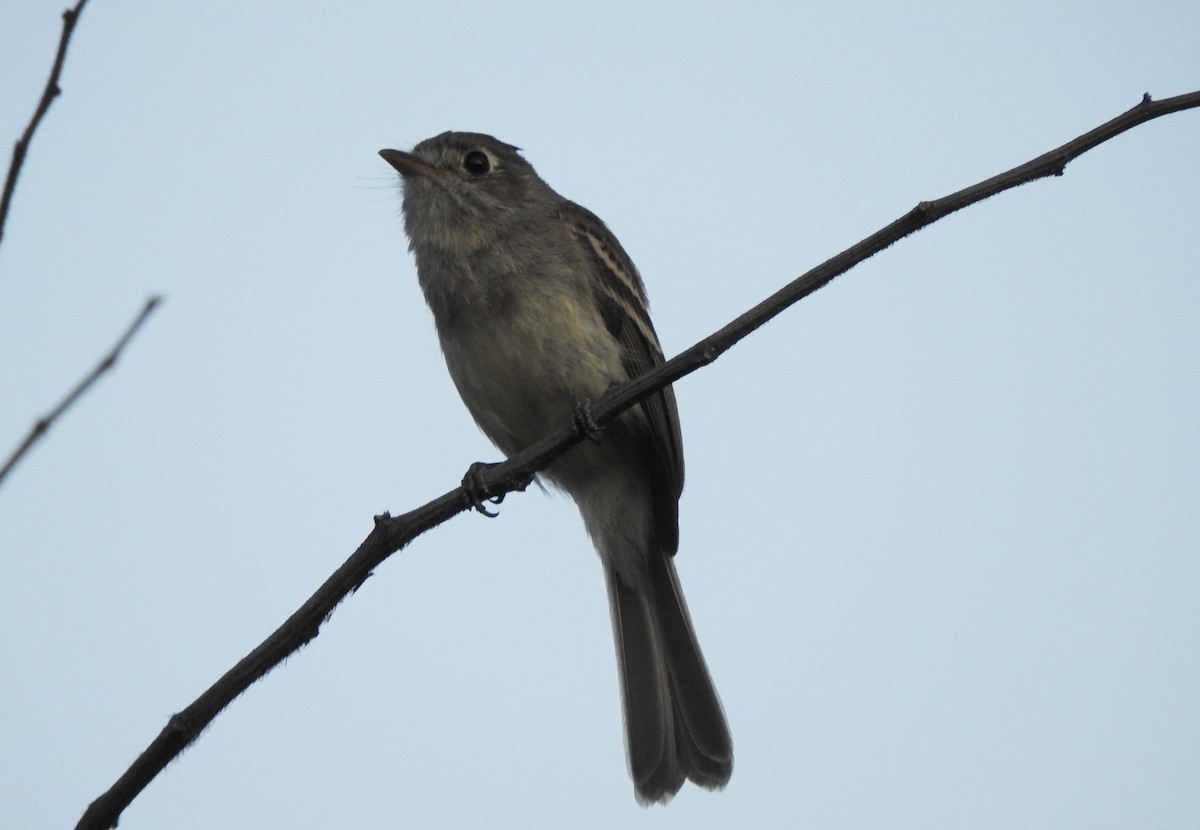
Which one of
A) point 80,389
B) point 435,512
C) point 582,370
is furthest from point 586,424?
point 80,389

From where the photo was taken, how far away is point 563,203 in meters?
6.71

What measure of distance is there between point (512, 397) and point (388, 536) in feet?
6.98

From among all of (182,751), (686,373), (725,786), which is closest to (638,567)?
(725,786)

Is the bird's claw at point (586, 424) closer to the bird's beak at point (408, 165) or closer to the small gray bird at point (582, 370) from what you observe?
the small gray bird at point (582, 370)

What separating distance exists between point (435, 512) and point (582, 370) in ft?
6.17

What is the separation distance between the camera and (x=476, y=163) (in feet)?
21.5

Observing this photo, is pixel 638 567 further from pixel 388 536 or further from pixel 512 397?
pixel 388 536

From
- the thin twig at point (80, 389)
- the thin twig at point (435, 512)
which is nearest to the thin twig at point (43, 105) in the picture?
the thin twig at point (80, 389)

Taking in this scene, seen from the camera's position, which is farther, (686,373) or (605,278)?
(605,278)

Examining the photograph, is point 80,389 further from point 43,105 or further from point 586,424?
point 586,424

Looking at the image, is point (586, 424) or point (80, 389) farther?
point (586, 424)

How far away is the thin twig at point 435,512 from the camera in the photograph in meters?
2.65

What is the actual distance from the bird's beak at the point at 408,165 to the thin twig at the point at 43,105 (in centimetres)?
378

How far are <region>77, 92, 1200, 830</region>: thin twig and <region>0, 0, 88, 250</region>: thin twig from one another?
1.19 meters
